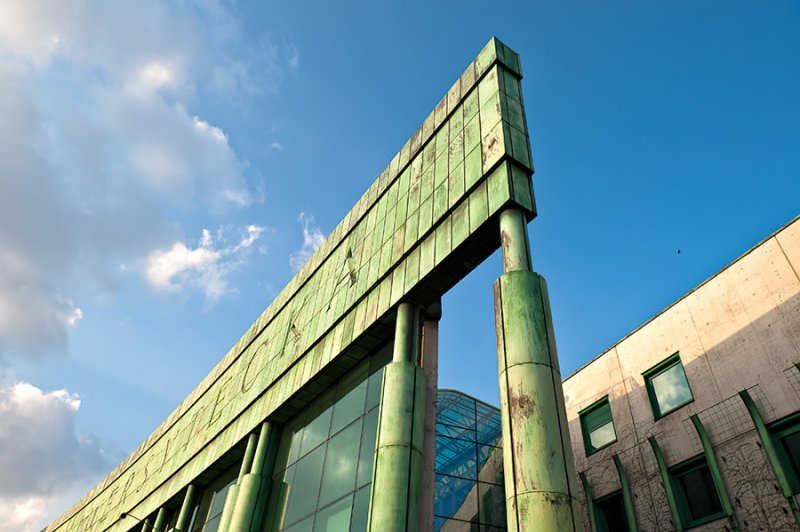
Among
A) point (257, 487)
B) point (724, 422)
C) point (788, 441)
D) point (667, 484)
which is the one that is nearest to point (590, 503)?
point (667, 484)

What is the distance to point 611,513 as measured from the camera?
66.2ft

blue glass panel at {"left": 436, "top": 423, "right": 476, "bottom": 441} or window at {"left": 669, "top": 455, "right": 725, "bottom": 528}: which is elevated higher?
blue glass panel at {"left": 436, "top": 423, "right": 476, "bottom": 441}

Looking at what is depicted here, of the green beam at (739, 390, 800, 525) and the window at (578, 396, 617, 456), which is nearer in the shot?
the green beam at (739, 390, 800, 525)

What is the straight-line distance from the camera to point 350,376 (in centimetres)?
1880

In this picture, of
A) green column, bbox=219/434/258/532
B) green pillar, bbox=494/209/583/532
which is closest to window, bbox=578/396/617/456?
green pillar, bbox=494/209/583/532

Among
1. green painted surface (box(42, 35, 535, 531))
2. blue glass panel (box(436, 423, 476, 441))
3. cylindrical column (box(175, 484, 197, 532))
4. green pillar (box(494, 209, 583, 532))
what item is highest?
green painted surface (box(42, 35, 535, 531))

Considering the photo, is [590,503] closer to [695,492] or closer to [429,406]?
[695,492]

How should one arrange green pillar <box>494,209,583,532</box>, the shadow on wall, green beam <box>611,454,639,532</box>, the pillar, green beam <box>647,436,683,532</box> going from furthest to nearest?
green beam <box>611,454,639,532</box> → green beam <box>647,436,683,532</box> → the shadow on wall → the pillar → green pillar <box>494,209,583,532</box>

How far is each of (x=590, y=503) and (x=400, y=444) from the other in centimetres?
1193

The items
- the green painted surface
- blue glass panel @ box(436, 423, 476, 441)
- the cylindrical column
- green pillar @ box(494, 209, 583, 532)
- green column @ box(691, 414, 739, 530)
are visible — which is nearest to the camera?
green pillar @ box(494, 209, 583, 532)

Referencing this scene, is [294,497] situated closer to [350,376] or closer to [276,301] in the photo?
[350,376]

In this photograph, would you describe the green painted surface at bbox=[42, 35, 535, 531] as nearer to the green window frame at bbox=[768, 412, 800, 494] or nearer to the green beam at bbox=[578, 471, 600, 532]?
the green window frame at bbox=[768, 412, 800, 494]

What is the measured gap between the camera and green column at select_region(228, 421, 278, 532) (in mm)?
18531

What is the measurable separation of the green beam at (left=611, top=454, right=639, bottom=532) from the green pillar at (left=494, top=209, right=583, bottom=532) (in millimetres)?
11533
